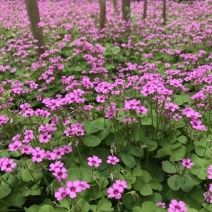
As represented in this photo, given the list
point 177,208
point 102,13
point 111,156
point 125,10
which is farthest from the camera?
point 125,10

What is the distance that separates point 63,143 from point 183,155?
1.45 metres

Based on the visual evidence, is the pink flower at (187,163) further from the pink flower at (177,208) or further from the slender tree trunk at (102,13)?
the slender tree trunk at (102,13)

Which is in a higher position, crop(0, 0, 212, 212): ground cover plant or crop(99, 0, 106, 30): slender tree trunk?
crop(99, 0, 106, 30): slender tree trunk

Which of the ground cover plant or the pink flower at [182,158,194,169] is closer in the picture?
the ground cover plant

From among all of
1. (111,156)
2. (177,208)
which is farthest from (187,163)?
(111,156)

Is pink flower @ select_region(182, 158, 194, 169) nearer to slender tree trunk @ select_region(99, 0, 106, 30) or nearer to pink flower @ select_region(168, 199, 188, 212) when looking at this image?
pink flower @ select_region(168, 199, 188, 212)

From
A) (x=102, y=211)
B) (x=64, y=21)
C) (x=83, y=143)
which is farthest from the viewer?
(x=64, y=21)

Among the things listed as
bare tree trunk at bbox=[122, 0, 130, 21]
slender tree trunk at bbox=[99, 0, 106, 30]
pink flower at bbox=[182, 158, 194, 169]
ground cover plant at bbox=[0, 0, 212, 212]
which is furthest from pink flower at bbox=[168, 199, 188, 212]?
bare tree trunk at bbox=[122, 0, 130, 21]

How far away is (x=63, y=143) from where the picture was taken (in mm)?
3283

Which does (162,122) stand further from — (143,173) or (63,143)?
(63,143)

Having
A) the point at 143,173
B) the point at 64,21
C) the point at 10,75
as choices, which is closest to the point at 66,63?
the point at 10,75

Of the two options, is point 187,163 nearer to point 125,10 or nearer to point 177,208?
point 177,208

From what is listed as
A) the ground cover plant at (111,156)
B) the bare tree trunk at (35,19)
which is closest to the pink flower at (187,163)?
the ground cover plant at (111,156)

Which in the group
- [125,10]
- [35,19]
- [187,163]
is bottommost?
[187,163]
